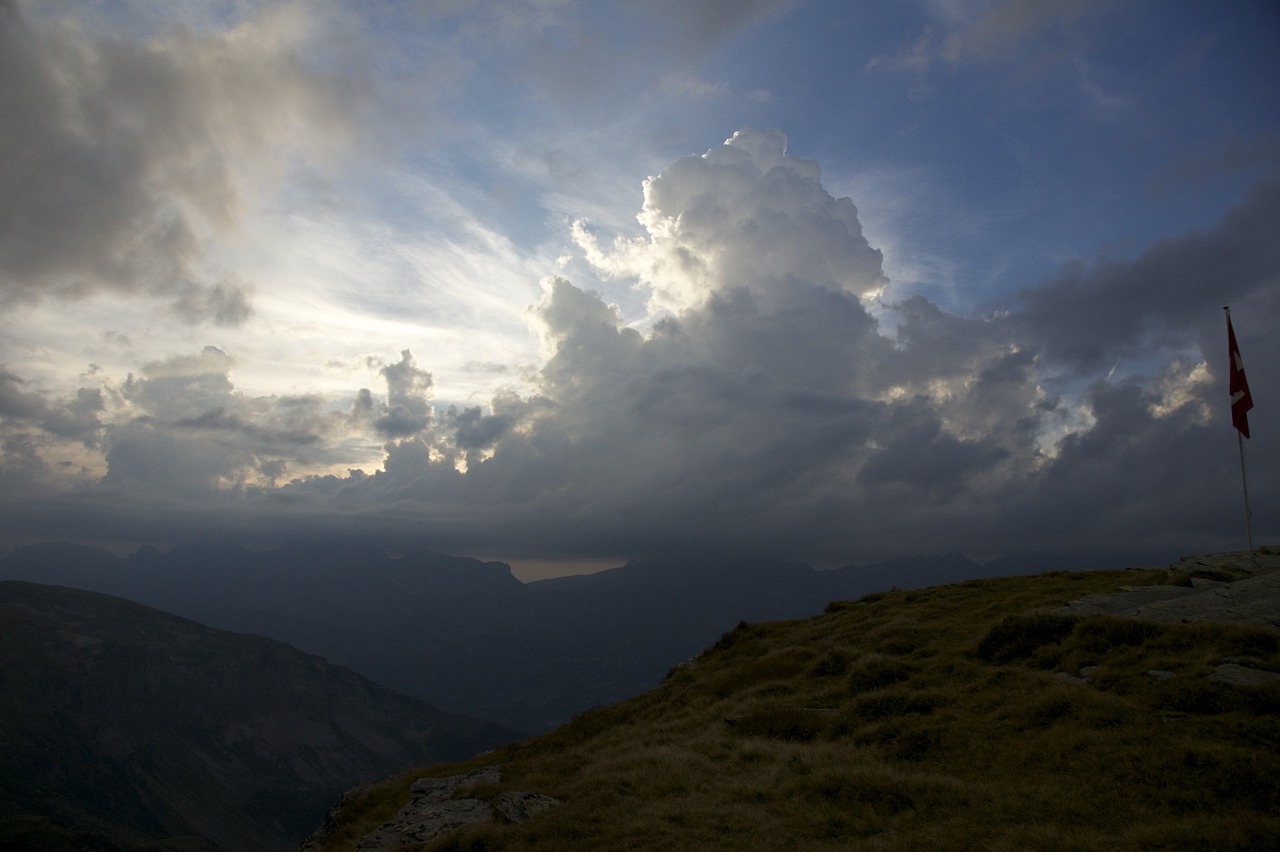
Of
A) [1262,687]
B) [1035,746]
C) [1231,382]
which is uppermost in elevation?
[1231,382]

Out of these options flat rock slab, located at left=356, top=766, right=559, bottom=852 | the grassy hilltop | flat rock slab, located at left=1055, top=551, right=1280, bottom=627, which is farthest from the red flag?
flat rock slab, located at left=356, top=766, right=559, bottom=852

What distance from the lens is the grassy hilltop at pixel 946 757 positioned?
43.7ft

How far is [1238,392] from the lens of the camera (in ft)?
96.8

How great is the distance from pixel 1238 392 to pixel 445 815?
36.0 m

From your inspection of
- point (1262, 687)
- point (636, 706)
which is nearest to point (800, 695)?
point (636, 706)

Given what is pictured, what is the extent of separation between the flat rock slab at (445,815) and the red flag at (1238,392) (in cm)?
3207

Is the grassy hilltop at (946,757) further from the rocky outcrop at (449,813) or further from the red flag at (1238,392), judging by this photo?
the red flag at (1238,392)

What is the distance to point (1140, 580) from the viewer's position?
34.8m

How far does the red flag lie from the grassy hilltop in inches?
502

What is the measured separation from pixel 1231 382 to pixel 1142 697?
19.8 m

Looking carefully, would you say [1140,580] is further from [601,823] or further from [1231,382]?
[601,823]

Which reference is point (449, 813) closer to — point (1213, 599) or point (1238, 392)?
point (1213, 599)

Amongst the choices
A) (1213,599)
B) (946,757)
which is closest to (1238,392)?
(1213,599)

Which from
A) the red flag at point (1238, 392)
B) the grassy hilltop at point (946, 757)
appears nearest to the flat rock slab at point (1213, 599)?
the grassy hilltop at point (946, 757)
